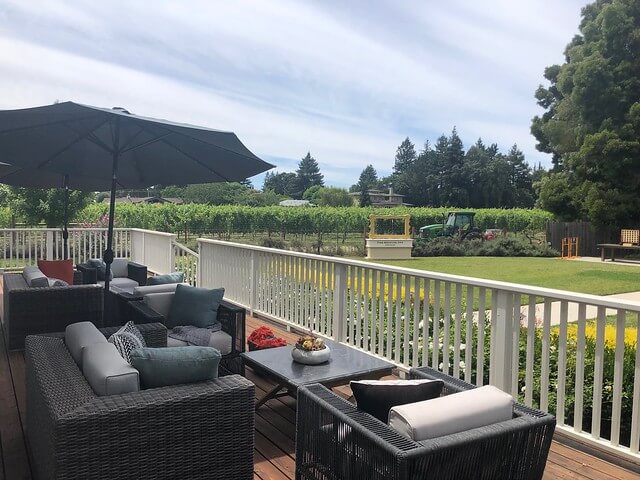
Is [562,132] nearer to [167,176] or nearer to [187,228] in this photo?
[187,228]

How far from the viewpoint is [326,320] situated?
16.8 ft

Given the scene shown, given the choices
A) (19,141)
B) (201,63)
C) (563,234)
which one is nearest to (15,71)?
(201,63)

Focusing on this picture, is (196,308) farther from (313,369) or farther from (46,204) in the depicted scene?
(46,204)

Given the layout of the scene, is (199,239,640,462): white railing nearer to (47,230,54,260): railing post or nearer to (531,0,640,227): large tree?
(47,230,54,260): railing post

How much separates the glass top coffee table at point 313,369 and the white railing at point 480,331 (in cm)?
67

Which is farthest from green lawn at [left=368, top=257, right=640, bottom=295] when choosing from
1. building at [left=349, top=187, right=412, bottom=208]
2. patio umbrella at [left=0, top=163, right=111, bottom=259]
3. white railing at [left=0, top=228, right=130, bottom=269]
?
building at [left=349, top=187, right=412, bottom=208]

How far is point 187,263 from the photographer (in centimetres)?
888

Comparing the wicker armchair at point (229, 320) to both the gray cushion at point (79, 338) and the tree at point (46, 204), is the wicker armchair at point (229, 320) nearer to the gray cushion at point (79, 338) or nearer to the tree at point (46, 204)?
the gray cushion at point (79, 338)

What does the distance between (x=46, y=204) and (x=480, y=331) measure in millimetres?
12909

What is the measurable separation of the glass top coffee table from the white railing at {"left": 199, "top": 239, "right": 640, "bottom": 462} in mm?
669

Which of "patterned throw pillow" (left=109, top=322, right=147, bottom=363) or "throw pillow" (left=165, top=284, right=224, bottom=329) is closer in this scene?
"patterned throw pillow" (left=109, top=322, right=147, bottom=363)

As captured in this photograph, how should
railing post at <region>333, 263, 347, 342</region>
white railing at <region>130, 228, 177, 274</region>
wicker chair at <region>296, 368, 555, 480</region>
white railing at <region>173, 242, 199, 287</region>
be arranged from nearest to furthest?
wicker chair at <region>296, 368, 555, 480</region>, railing post at <region>333, 263, 347, 342</region>, white railing at <region>173, 242, 199, 287</region>, white railing at <region>130, 228, 177, 274</region>

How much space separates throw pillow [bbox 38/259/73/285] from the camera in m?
5.97

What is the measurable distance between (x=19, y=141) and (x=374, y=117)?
182 ft
